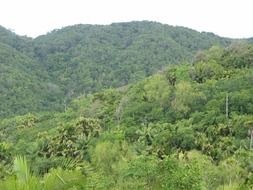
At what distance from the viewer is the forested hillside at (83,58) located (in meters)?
79.9

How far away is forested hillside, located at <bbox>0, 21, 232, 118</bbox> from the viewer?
7993 centimetres

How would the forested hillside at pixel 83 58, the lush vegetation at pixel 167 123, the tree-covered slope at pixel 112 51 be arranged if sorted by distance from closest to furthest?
1. the lush vegetation at pixel 167 123
2. the forested hillside at pixel 83 58
3. the tree-covered slope at pixel 112 51

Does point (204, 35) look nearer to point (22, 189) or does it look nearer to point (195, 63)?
point (195, 63)

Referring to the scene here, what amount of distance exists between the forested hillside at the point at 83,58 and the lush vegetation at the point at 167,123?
19826 millimetres

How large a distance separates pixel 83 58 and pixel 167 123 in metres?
54.4

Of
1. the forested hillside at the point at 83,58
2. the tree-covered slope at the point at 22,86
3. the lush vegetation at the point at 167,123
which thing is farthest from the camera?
the forested hillside at the point at 83,58

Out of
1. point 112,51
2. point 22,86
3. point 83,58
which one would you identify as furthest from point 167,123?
point 112,51

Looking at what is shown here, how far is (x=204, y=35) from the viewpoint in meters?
112

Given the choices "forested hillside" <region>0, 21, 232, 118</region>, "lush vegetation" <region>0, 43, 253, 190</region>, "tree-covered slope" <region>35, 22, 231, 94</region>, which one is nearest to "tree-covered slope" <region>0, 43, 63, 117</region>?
"forested hillside" <region>0, 21, 232, 118</region>

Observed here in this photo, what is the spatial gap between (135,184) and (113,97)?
51.5 m

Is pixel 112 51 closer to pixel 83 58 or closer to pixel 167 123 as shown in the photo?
pixel 83 58

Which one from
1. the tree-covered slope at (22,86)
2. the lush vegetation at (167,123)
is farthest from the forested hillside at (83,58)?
the lush vegetation at (167,123)

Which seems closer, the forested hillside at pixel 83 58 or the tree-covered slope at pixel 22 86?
the tree-covered slope at pixel 22 86

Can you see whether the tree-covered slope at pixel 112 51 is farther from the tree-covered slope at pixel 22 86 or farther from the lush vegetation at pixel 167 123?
the lush vegetation at pixel 167 123
